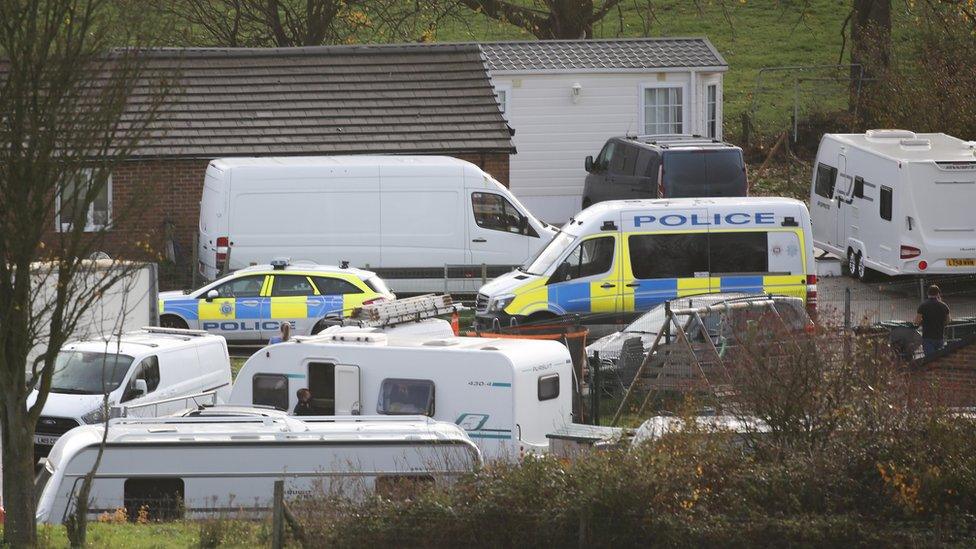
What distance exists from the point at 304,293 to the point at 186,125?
334 inches

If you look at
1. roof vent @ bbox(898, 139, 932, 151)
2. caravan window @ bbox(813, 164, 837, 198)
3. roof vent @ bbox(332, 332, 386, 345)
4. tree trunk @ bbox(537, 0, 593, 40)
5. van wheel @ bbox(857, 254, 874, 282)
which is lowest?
roof vent @ bbox(332, 332, 386, 345)

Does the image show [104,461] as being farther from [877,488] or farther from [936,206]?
[936,206]

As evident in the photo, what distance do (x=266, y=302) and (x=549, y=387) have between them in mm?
7658

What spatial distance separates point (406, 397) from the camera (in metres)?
14.9

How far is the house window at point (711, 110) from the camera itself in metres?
34.5

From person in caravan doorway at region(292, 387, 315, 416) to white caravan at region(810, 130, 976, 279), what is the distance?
1313 cm

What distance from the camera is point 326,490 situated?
12305 mm

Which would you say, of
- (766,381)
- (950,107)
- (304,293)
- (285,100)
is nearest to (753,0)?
(950,107)

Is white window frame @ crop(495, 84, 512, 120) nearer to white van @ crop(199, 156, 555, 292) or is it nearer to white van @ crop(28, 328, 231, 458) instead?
white van @ crop(199, 156, 555, 292)

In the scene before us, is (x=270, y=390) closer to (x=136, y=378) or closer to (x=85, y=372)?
(x=136, y=378)

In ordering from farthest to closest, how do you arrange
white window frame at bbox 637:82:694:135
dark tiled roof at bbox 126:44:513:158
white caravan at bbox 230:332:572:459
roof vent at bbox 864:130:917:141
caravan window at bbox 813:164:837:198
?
white window frame at bbox 637:82:694:135 < dark tiled roof at bbox 126:44:513:158 < caravan window at bbox 813:164:837:198 < roof vent at bbox 864:130:917:141 < white caravan at bbox 230:332:572:459

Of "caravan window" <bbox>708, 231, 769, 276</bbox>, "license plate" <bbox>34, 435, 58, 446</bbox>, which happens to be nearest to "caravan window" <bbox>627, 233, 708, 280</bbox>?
"caravan window" <bbox>708, 231, 769, 276</bbox>

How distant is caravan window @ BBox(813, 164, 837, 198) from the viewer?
1088 inches

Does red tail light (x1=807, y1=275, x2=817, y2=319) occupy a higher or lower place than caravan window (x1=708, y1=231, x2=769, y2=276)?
lower
